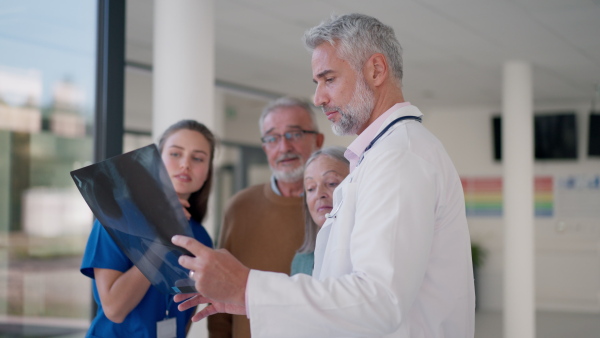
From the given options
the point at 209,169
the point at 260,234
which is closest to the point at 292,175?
the point at 260,234

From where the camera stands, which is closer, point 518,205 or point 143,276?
point 143,276

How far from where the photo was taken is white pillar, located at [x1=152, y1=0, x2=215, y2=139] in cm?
415

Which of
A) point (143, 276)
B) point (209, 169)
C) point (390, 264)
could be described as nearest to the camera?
point (390, 264)

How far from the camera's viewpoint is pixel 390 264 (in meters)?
1.34

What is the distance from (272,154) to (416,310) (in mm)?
1567

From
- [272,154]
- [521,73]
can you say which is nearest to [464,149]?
[521,73]

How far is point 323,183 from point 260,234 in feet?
1.69

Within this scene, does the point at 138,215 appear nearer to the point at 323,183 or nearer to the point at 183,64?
the point at 323,183

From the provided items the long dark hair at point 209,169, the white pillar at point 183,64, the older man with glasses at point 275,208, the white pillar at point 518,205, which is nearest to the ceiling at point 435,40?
the white pillar at point 518,205

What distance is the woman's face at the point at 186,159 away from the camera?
8.42ft

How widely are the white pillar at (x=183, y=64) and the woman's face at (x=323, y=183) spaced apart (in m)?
1.70

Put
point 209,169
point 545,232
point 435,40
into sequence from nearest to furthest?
1. point 209,169
2. point 435,40
3. point 545,232

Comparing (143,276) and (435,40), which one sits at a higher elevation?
(435,40)

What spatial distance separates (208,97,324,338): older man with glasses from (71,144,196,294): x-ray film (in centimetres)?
105
